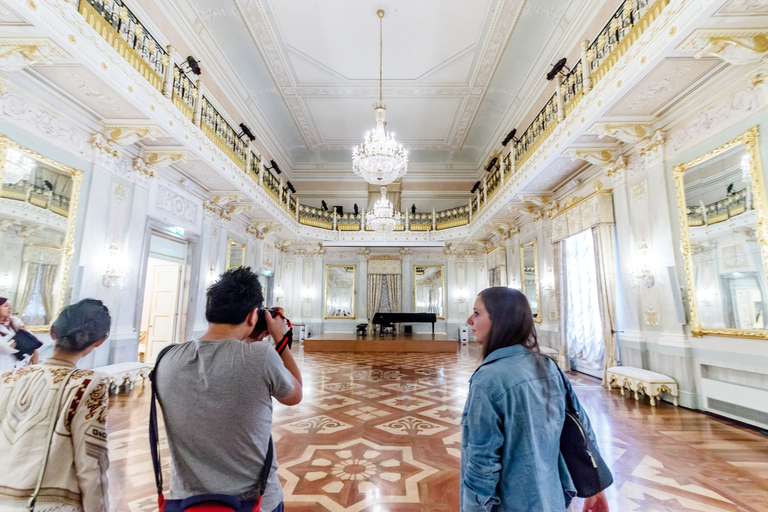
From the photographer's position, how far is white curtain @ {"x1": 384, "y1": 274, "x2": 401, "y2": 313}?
1395 centimetres

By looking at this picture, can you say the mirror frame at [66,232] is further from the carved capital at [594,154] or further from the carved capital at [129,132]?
the carved capital at [594,154]

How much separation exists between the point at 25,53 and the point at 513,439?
5.00 m

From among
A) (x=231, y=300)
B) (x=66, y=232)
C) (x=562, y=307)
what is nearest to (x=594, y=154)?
(x=562, y=307)

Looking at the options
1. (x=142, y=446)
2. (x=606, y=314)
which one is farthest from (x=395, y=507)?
(x=606, y=314)

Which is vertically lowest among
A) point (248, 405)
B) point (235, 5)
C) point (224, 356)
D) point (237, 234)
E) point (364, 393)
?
point (364, 393)

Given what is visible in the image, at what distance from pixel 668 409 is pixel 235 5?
950cm

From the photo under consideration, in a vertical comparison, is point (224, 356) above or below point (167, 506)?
above

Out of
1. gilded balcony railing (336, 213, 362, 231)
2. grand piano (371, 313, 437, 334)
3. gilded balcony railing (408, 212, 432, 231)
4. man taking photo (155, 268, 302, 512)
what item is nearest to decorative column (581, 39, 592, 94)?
man taking photo (155, 268, 302, 512)

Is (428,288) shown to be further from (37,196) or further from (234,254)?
(37,196)

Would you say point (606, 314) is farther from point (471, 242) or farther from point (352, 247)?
point (352, 247)

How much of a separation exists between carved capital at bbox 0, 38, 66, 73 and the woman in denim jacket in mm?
4672

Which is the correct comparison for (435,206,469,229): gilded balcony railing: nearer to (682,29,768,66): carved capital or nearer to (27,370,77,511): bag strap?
(682,29,768,66): carved capital

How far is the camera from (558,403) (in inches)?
43.8

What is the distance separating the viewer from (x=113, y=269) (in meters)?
5.16
